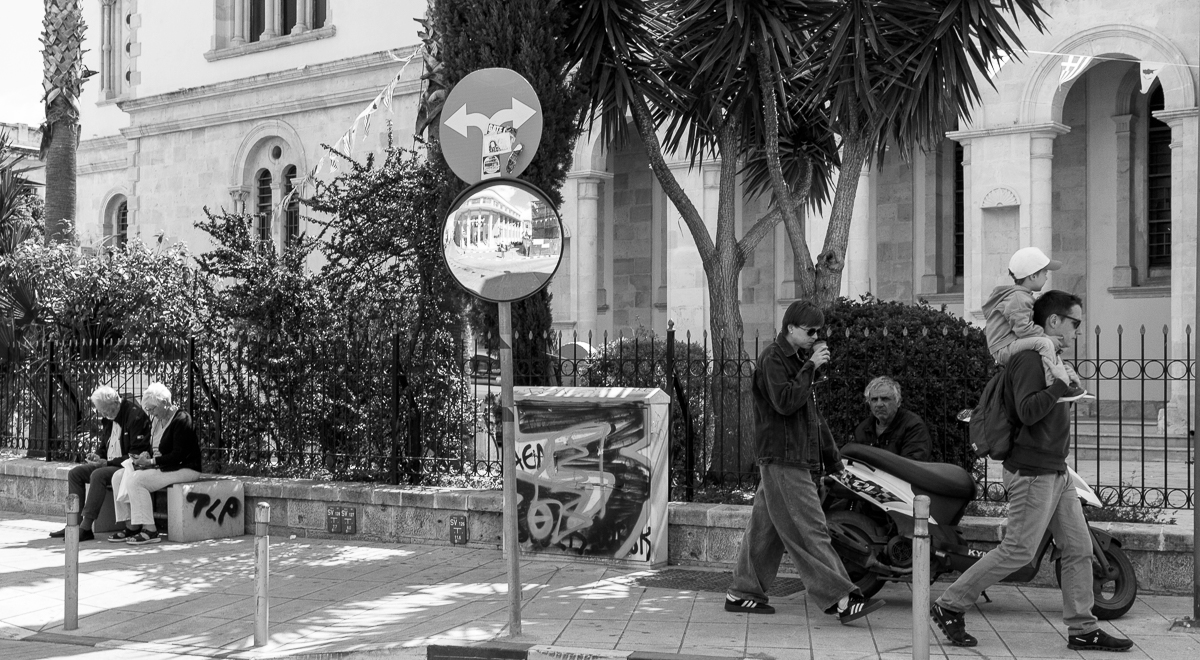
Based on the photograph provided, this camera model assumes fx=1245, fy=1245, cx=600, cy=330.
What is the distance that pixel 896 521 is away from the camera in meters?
7.25

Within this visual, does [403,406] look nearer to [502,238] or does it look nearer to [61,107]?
[502,238]

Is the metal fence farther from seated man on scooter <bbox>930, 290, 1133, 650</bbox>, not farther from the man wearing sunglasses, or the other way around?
seated man on scooter <bbox>930, 290, 1133, 650</bbox>

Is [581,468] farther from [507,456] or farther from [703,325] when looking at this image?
[703,325]

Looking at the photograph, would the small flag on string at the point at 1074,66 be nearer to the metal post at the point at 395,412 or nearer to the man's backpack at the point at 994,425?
Result: the metal post at the point at 395,412

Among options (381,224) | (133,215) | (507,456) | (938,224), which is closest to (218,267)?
(381,224)

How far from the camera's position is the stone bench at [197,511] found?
34.6 ft

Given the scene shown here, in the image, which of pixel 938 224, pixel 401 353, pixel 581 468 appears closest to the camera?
pixel 581 468

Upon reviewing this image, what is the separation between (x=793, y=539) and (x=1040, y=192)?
40.4ft

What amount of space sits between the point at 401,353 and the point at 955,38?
531cm

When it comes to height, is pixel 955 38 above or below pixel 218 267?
above

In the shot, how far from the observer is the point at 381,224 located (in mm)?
11359

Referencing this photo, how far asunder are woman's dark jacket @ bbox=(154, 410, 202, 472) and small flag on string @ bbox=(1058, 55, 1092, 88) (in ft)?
40.8

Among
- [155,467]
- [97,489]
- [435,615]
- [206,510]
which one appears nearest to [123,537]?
[97,489]

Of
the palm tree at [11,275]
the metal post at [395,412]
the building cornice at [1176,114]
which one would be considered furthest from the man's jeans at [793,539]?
the building cornice at [1176,114]
